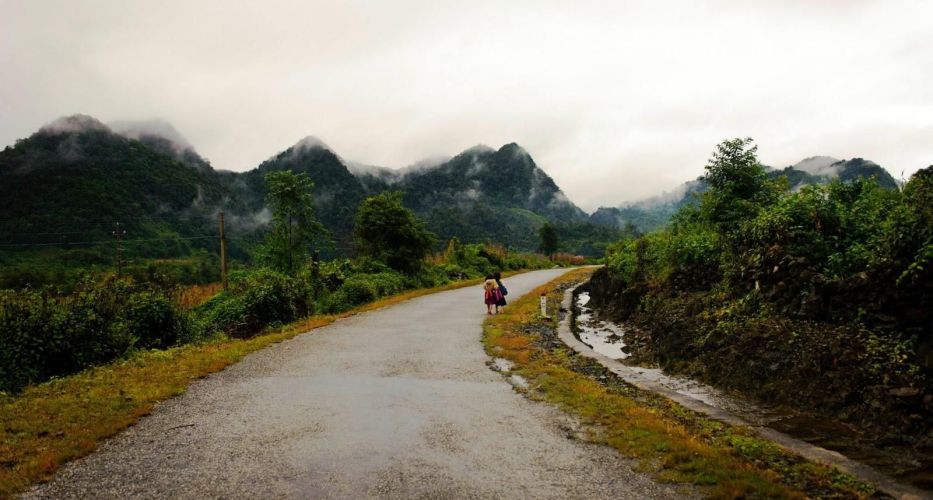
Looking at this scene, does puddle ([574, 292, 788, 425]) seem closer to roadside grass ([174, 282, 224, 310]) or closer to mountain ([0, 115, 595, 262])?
roadside grass ([174, 282, 224, 310])

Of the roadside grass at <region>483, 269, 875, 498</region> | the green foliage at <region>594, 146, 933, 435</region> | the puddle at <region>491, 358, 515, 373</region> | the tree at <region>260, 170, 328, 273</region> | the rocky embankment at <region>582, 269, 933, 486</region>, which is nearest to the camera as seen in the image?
the roadside grass at <region>483, 269, 875, 498</region>

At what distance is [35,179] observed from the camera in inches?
2653

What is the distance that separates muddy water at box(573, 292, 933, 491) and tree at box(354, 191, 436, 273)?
21.2m

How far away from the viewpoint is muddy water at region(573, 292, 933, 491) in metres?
5.42

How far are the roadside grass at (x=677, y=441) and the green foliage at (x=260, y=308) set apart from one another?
30.4 feet

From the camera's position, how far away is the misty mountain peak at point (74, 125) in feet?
278

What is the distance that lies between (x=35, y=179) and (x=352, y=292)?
7022 centimetres

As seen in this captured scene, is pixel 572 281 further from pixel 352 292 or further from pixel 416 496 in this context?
pixel 416 496

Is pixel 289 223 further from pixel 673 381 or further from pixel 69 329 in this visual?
pixel 673 381

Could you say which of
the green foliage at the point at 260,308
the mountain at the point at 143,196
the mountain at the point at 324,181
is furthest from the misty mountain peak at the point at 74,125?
the green foliage at the point at 260,308

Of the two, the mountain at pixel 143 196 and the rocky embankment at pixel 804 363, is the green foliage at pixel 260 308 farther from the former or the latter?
the mountain at pixel 143 196

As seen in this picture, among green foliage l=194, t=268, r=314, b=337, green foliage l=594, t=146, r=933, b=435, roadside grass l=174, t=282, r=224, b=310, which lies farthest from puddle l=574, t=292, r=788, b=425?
roadside grass l=174, t=282, r=224, b=310

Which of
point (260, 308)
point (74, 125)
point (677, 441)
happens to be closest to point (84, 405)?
point (677, 441)

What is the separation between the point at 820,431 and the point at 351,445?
6.17 m
